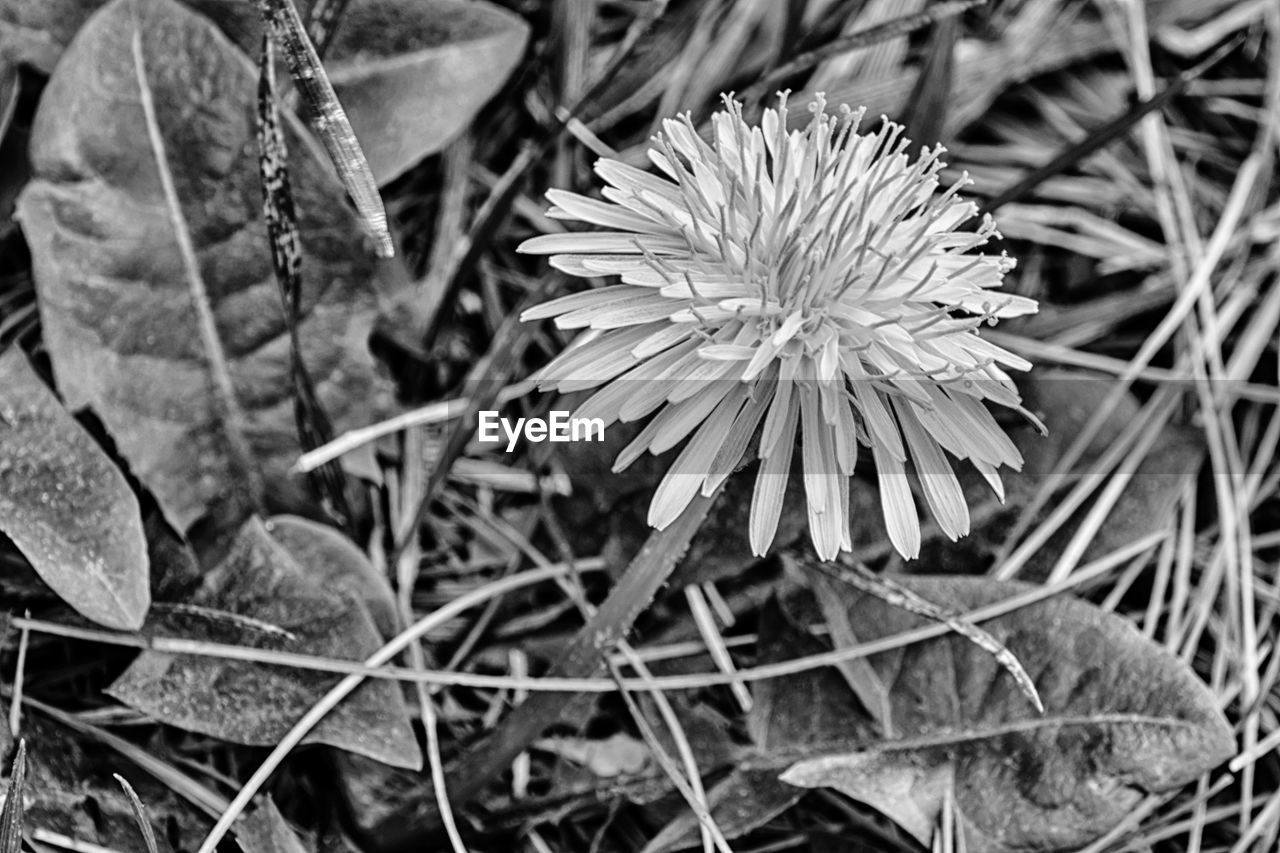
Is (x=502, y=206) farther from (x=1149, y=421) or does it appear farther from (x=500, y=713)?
(x=1149, y=421)

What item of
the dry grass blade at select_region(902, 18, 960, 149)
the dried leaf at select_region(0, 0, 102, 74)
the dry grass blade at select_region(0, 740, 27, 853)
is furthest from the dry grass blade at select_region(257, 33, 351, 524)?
the dry grass blade at select_region(902, 18, 960, 149)

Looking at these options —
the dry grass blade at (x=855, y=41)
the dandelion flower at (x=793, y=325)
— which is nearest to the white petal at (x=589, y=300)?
the dandelion flower at (x=793, y=325)

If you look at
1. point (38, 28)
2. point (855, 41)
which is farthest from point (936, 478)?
point (38, 28)

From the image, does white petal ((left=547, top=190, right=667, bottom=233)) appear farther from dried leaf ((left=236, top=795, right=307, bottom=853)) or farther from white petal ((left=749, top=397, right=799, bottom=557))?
dried leaf ((left=236, top=795, right=307, bottom=853))

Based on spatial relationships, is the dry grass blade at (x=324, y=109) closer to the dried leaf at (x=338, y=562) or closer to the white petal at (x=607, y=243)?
the white petal at (x=607, y=243)

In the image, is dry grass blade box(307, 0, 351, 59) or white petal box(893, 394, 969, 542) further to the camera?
dry grass blade box(307, 0, 351, 59)

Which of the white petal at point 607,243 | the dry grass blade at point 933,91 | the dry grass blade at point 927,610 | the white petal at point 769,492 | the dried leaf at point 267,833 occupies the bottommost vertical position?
the dried leaf at point 267,833
